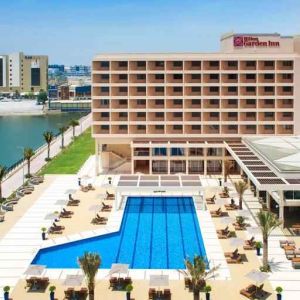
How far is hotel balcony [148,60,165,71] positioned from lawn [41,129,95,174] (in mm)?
19808

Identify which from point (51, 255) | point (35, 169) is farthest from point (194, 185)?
point (35, 169)

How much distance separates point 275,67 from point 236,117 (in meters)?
9.31

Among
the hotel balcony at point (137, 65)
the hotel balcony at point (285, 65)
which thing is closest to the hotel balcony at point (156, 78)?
the hotel balcony at point (137, 65)

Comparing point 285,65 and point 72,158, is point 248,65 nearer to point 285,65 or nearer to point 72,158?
point 285,65

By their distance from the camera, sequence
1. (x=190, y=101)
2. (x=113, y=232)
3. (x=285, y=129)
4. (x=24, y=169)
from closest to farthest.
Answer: (x=113, y=232)
(x=190, y=101)
(x=285, y=129)
(x=24, y=169)

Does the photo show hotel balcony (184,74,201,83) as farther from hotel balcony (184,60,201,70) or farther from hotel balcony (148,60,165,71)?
hotel balcony (148,60,165,71)

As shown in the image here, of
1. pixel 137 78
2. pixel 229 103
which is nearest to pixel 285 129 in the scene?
pixel 229 103

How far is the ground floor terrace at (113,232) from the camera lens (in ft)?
117

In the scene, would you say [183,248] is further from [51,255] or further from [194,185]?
[194,185]

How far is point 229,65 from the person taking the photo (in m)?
76.6

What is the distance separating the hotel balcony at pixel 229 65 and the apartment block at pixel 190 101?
0.15 m

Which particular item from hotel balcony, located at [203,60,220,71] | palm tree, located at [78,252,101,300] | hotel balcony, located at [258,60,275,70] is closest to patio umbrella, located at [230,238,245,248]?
palm tree, located at [78,252,101,300]

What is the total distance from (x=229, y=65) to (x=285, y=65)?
27.2 feet

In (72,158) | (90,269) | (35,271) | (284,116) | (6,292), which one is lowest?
(6,292)
